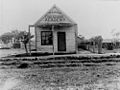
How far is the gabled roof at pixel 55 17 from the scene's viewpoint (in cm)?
1770

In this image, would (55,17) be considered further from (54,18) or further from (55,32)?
(55,32)

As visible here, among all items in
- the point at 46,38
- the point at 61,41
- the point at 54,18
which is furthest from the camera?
the point at 61,41

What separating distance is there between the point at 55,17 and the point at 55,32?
51.1 inches

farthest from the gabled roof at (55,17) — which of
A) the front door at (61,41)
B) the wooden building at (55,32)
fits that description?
the front door at (61,41)

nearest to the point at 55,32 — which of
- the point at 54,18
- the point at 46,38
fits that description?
the point at 46,38

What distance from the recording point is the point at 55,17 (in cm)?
1788

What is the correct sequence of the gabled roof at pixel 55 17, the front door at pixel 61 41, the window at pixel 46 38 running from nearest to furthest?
the gabled roof at pixel 55 17 < the window at pixel 46 38 < the front door at pixel 61 41

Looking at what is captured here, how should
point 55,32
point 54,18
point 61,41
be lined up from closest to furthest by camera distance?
point 54,18
point 55,32
point 61,41

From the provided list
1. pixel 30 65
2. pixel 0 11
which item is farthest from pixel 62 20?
pixel 0 11

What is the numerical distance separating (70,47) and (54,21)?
267 cm

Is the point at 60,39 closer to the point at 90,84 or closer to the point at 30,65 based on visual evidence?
the point at 30,65

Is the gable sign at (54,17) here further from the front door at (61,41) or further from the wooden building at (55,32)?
the front door at (61,41)

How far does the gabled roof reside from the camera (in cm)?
1770

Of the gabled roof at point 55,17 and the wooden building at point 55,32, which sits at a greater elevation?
the gabled roof at point 55,17
